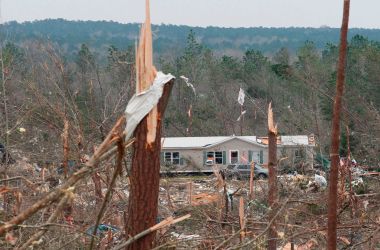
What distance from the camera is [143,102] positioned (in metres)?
3.27

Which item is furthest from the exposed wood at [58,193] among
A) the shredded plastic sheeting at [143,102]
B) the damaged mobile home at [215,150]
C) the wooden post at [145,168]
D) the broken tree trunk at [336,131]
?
the damaged mobile home at [215,150]

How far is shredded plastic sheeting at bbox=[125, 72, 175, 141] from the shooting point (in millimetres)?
3197

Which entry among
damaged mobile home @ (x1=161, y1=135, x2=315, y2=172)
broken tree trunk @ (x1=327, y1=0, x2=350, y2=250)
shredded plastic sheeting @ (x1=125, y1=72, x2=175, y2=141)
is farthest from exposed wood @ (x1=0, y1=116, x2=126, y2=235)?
damaged mobile home @ (x1=161, y1=135, x2=315, y2=172)

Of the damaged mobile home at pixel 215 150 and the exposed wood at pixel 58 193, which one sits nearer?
the exposed wood at pixel 58 193

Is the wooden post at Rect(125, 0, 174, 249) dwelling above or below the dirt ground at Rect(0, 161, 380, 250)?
above

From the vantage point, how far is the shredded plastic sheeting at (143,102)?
3.20 meters

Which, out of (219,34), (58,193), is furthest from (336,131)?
(219,34)

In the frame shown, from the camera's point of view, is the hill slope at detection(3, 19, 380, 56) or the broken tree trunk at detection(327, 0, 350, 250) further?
the hill slope at detection(3, 19, 380, 56)

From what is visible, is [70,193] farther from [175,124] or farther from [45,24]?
[45,24]

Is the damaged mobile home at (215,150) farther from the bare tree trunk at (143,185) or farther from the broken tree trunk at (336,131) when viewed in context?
the bare tree trunk at (143,185)

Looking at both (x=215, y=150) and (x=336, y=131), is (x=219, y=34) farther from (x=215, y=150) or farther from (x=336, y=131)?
(x=336, y=131)

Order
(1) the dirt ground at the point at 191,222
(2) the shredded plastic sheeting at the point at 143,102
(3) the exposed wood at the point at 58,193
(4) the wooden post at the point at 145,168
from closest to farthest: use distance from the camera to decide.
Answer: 1. (3) the exposed wood at the point at 58,193
2. (2) the shredded plastic sheeting at the point at 143,102
3. (4) the wooden post at the point at 145,168
4. (1) the dirt ground at the point at 191,222

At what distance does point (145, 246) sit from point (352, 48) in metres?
32.7

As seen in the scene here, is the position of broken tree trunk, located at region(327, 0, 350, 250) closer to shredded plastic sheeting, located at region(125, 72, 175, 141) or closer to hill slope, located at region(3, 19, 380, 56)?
shredded plastic sheeting, located at region(125, 72, 175, 141)
